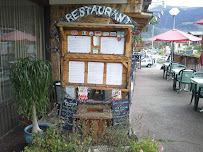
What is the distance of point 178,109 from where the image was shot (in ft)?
18.4

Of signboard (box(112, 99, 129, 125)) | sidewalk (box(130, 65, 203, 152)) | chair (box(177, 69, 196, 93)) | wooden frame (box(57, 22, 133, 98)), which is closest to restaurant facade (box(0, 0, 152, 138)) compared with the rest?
wooden frame (box(57, 22, 133, 98))

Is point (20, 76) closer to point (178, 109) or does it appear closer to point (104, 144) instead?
point (104, 144)

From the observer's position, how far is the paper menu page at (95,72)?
3289 millimetres

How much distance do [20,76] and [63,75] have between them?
0.75 meters

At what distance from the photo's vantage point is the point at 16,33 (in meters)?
4.19

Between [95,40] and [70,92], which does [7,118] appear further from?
[95,40]

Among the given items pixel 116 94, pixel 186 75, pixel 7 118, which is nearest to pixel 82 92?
pixel 116 94

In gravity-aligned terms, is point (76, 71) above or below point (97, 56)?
below

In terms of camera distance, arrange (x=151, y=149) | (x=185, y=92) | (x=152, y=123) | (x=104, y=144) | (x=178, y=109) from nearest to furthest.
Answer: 1. (x=151, y=149)
2. (x=104, y=144)
3. (x=152, y=123)
4. (x=178, y=109)
5. (x=185, y=92)

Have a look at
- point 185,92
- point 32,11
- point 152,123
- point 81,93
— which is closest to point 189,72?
point 185,92

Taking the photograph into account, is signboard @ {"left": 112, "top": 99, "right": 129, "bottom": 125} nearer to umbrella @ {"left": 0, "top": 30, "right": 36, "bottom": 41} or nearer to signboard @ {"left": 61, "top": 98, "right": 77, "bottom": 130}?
signboard @ {"left": 61, "top": 98, "right": 77, "bottom": 130}

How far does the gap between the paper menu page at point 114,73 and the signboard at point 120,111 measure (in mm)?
354

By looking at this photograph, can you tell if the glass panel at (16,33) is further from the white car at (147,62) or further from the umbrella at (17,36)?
the white car at (147,62)

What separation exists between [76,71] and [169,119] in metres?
2.86
